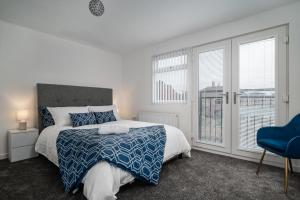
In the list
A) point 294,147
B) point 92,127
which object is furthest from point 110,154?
point 294,147

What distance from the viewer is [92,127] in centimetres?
275

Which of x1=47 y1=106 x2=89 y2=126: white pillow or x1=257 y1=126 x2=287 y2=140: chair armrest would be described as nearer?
x1=257 y1=126 x2=287 y2=140: chair armrest

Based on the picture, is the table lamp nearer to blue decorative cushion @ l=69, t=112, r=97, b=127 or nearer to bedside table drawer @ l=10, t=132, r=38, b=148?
bedside table drawer @ l=10, t=132, r=38, b=148

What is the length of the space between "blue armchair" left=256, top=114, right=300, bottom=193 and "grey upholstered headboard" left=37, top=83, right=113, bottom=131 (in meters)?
3.38

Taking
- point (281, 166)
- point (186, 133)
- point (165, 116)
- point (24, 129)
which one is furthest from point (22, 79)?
point (281, 166)

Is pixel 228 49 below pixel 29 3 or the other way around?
below

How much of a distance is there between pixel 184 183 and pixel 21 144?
2704 mm

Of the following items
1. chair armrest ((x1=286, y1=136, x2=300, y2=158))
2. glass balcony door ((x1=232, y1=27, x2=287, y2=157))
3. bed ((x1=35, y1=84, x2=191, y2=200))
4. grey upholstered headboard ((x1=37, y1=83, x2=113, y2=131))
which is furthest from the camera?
grey upholstered headboard ((x1=37, y1=83, x2=113, y2=131))

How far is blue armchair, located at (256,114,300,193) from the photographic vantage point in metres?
1.80

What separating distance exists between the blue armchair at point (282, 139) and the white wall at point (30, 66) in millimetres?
3687

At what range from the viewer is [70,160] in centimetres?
186

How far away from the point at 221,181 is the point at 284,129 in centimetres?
116

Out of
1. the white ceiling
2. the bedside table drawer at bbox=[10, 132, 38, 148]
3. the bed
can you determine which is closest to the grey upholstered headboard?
the bed

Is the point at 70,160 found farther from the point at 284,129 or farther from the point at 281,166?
the point at 281,166
